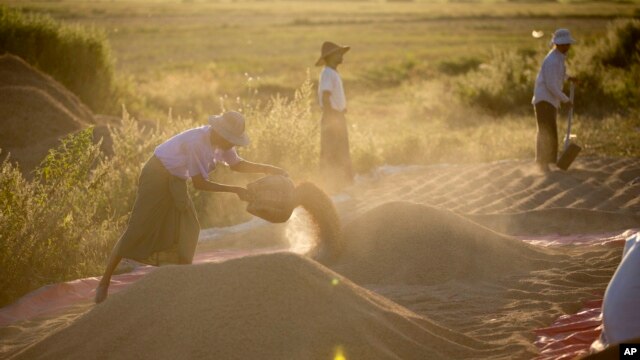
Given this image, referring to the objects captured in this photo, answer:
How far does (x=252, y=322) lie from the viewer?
403 centimetres

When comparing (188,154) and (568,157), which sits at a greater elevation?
(188,154)

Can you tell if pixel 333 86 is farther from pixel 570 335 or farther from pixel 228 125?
pixel 570 335

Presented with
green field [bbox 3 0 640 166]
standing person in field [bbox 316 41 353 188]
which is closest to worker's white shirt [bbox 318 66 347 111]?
standing person in field [bbox 316 41 353 188]

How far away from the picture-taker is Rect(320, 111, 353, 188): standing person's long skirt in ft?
29.1

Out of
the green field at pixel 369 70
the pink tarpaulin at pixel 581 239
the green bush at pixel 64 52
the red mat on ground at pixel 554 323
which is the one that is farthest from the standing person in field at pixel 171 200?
the green bush at pixel 64 52

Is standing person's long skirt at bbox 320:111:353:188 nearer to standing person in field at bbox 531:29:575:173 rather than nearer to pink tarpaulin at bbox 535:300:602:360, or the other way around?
standing person in field at bbox 531:29:575:173

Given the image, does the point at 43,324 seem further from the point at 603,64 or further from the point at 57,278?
the point at 603,64

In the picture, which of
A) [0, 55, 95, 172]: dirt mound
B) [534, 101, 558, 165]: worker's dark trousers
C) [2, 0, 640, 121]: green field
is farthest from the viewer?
[2, 0, 640, 121]: green field

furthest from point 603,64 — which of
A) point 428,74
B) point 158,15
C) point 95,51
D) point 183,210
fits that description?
point 158,15

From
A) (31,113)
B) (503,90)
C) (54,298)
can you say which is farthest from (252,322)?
(503,90)

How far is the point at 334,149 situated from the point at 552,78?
8.16 ft

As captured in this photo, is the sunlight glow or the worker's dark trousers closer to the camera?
the sunlight glow

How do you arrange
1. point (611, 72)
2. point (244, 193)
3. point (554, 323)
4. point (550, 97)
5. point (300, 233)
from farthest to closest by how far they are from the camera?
point (611, 72) < point (550, 97) < point (300, 233) < point (244, 193) < point (554, 323)

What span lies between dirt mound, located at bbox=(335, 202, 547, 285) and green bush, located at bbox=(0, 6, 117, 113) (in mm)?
8504
